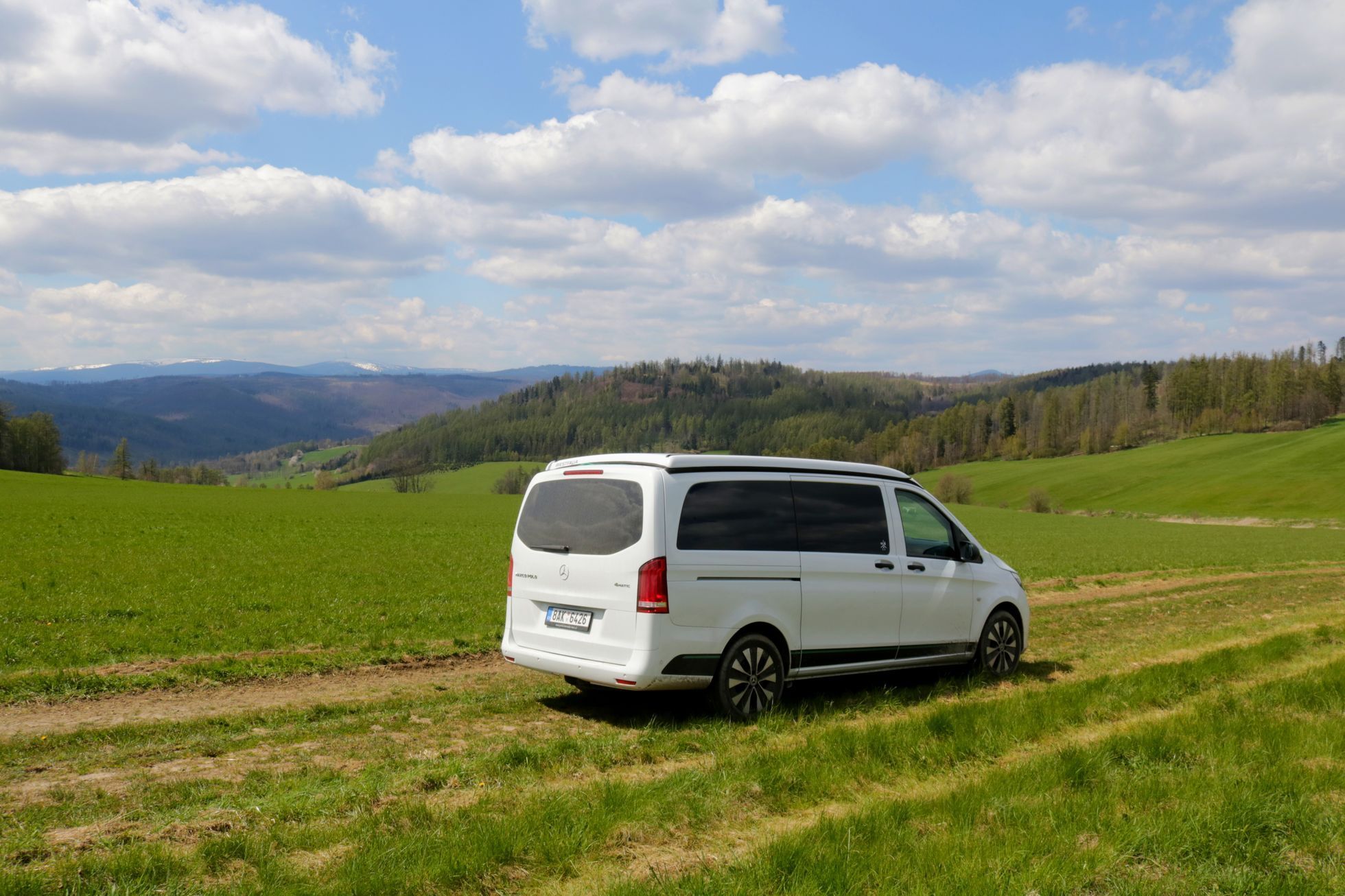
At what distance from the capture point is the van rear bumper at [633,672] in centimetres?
792

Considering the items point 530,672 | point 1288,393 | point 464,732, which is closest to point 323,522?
point 530,672

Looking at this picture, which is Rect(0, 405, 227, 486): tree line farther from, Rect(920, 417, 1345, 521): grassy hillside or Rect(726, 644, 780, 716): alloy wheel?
Rect(920, 417, 1345, 521): grassy hillside

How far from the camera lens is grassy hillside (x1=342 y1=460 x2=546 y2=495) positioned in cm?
13600

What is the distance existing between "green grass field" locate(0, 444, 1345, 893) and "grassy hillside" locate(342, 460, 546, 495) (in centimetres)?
11788

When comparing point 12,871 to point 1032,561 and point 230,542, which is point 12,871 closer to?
point 230,542

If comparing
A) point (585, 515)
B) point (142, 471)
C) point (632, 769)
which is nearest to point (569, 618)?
point (585, 515)

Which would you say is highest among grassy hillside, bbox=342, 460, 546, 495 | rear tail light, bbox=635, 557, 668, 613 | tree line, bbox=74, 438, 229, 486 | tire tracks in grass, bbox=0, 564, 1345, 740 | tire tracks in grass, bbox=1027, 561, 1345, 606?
rear tail light, bbox=635, 557, 668, 613

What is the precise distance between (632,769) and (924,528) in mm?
5115

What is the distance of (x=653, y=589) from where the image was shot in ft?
26.2

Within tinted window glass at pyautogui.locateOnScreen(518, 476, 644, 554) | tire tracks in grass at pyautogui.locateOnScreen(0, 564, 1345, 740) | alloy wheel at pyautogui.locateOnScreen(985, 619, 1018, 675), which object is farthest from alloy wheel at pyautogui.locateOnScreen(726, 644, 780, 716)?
tire tracks in grass at pyautogui.locateOnScreen(0, 564, 1345, 740)

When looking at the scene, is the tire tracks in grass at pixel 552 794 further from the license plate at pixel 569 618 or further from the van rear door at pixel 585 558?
the license plate at pixel 569 618

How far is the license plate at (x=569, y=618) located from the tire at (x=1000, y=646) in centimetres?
495

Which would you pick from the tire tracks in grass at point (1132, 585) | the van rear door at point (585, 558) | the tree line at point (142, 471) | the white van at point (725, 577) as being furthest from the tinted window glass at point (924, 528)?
the tree line at point (142, 471)

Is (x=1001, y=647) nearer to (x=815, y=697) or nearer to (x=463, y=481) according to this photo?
(x=815, y=697)
